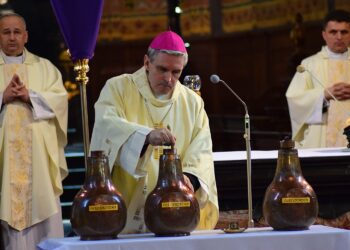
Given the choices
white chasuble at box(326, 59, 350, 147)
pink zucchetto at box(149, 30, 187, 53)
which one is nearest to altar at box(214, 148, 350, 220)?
pink zucchetto at box(149, 30, 187, 53)

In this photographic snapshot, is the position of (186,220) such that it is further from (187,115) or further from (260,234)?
(187,115)

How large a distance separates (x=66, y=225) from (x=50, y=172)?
1.81 metres

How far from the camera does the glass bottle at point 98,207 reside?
4734mm

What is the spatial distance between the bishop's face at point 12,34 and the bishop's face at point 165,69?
11.4ft

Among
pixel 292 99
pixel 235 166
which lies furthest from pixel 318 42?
pixel 235 166

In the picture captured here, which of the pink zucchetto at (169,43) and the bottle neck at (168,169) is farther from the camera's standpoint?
the pink zucchetto at (169,43)

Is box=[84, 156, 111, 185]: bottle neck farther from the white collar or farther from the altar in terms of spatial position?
the white collar

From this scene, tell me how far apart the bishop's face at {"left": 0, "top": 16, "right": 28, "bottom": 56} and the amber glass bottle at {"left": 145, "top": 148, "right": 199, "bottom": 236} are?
4.42m

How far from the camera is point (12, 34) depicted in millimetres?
9086

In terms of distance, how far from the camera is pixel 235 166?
7285mm

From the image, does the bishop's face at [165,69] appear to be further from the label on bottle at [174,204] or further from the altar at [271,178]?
the altar at [271,178]

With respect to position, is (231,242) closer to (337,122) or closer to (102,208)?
(102,208)

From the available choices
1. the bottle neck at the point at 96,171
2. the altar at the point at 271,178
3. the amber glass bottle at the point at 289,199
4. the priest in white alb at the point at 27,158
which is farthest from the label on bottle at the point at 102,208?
the priest in white alb at the point at 27,158

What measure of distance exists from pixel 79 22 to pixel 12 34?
337 centimetres
